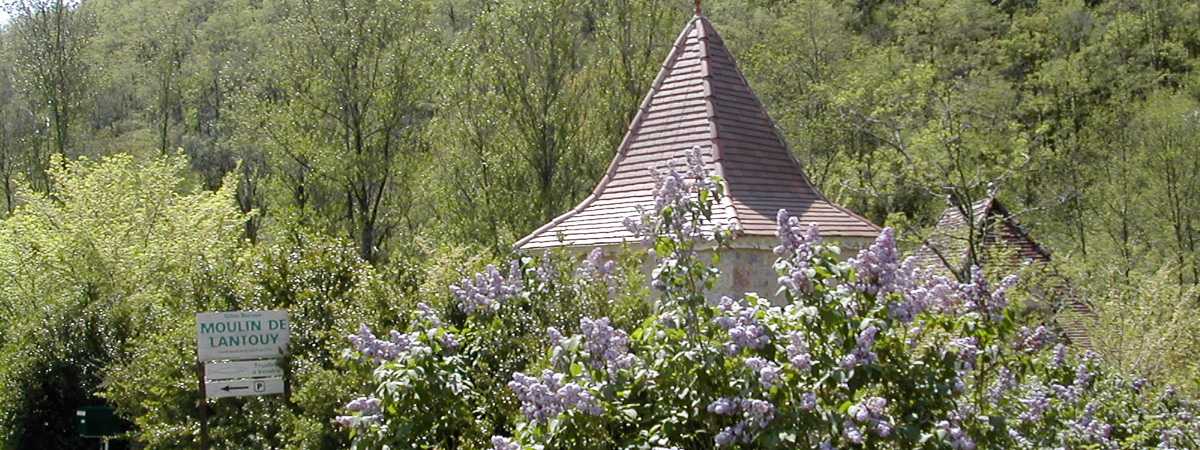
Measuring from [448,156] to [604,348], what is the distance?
897 inches

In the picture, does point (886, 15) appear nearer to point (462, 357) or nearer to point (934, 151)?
point (934, 151)

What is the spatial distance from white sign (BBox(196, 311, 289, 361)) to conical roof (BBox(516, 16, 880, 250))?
263 cm

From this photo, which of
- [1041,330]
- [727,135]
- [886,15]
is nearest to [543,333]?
[1041,330]

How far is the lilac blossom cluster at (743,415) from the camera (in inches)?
177

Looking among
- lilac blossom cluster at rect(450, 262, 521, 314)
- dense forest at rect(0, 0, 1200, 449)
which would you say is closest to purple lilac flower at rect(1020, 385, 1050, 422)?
lilac blossom cluster at rect(450, 262, 521, 314)

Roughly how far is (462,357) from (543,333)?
103cm

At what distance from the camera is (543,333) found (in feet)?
23.8

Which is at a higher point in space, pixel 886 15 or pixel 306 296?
pixel 886 15

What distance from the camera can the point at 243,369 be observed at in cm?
912

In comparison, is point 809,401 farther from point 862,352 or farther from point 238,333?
point 238,333

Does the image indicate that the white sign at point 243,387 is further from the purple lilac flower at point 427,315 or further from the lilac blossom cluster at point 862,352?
the lilac blossom cluster at point 862,352

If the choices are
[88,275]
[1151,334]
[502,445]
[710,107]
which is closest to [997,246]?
[1151,334]

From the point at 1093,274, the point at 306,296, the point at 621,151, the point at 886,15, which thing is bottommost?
the point at 1093,274

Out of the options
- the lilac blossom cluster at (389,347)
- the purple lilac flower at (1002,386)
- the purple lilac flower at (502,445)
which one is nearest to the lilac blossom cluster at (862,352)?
the purple lilac flower at (1002,386)
